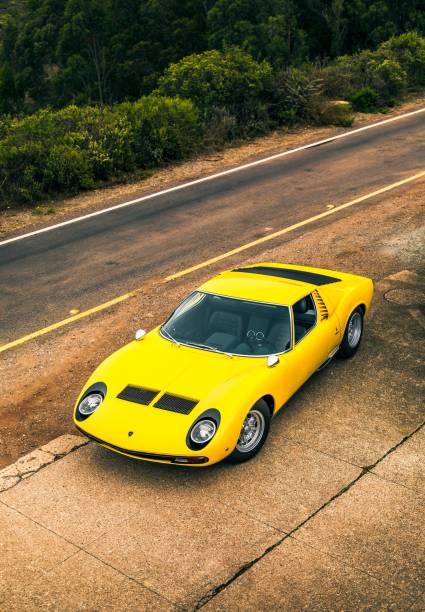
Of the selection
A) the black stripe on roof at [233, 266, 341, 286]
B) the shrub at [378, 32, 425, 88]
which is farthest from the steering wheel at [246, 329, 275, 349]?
the shrub at [378, 32, 425, 88]

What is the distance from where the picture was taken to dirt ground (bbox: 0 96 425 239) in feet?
58.2

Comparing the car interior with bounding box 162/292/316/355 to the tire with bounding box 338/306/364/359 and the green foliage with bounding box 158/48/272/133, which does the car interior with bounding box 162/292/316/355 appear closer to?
the tire with bounding box 338/306/364/359

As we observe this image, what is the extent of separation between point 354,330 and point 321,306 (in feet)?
3.21

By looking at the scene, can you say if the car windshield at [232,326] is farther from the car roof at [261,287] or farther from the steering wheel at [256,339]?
the car roof at [261,287]

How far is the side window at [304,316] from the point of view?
930cm

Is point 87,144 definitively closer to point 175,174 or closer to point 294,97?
point 175,174

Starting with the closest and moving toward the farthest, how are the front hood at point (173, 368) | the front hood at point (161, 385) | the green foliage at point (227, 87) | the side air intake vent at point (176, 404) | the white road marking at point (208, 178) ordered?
1. the front hood at point (161, 385)
2. the side air intake vent at point (176, 404)
3. the front hood at point (173, 368)
4. the white road marking at point (208, 178)
5. the green foliage at point (227, 87)

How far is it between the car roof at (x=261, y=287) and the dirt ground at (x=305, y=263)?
5.06 feet

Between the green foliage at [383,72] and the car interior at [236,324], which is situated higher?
the green foliage at [383,72]

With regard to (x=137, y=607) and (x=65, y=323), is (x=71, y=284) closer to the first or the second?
(x=65, y=323)

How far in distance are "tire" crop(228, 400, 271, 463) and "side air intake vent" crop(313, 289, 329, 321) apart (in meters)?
1.85

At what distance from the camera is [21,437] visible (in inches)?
360

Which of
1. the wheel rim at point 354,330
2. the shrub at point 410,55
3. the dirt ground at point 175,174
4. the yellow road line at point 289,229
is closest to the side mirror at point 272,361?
the wheel rim at point 354,330

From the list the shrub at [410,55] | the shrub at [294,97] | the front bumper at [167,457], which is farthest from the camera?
the shrub at [410,55]
